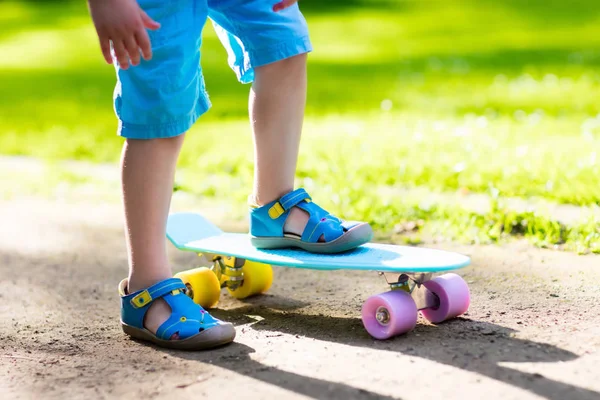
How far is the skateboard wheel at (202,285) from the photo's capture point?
276 cm

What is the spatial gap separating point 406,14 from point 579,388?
1407 centimetres

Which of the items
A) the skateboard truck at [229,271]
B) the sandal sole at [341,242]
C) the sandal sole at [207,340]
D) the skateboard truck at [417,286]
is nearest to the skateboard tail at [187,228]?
the skateboard truck at [229,271]

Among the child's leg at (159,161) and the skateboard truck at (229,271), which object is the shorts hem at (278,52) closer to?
the child's leg at (159,161)

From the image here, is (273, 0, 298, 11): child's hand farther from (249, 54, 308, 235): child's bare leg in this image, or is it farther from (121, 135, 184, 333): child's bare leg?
(121, 135, 184, 333): child's bare leg

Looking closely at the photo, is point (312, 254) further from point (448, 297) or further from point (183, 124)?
point (183, 124)

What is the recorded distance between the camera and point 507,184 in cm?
402

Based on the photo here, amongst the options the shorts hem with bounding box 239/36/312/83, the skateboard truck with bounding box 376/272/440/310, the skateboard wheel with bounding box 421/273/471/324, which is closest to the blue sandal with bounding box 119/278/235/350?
the skateboard truck with bounding box 376/272/440/310

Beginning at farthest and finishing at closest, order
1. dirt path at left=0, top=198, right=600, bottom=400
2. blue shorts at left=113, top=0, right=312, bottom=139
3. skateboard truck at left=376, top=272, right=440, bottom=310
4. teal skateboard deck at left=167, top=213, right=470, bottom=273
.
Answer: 1. skateboard truck at left=376, top=272, right=440, bottom=310
2. teal skateboard deck at left=167, top=213, right=470, bottom=273
3. blue shorts at left=113, top=0, right=312, bottom=139
4. dirt path at left=0, top=198, right=600, bottom=400

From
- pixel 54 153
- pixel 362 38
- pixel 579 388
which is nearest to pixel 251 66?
pixel 579 388

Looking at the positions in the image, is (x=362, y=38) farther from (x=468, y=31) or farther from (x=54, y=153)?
(x=54, y=153)

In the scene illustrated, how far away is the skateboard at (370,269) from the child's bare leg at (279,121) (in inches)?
7.5

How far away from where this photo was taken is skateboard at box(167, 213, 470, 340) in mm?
2365

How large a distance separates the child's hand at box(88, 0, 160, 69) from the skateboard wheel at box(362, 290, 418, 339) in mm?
925

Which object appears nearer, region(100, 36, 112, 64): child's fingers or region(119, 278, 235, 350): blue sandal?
region(100, 36, 112, 64): child's fingers
